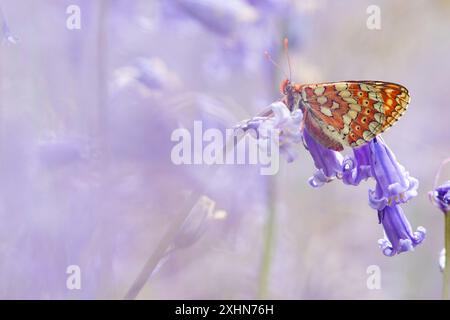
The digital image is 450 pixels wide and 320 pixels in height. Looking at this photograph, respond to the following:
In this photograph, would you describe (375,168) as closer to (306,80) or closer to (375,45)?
(306,80)

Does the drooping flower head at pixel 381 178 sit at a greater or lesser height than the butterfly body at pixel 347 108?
lesser

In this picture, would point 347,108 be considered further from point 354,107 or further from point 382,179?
point 382,179

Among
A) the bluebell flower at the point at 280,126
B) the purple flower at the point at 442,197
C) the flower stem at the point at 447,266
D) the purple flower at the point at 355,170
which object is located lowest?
the flower stem at the point at 447,266

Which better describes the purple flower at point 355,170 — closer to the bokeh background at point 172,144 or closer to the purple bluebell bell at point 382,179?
the purple bluebell bell at point 382,179

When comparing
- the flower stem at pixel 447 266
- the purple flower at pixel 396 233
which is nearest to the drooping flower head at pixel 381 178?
the purple flower at pixel 396 233

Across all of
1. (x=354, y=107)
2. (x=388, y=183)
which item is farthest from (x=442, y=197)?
(x=354, y=107)
